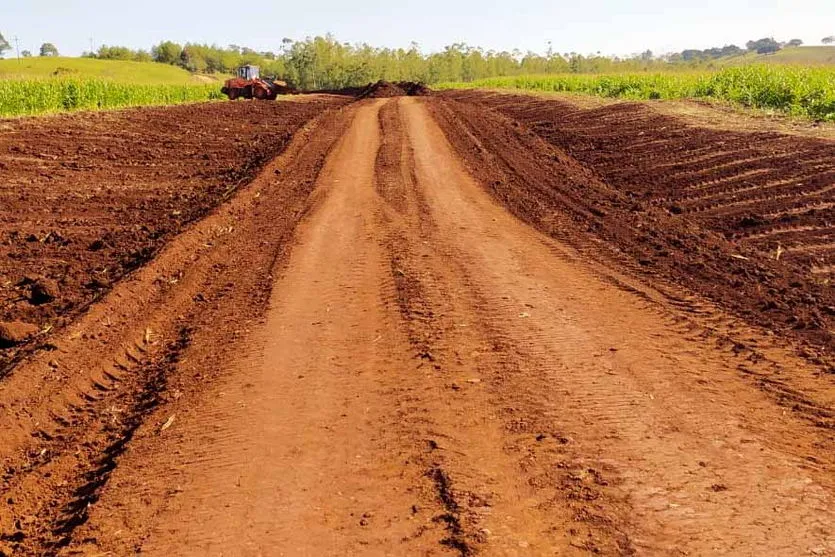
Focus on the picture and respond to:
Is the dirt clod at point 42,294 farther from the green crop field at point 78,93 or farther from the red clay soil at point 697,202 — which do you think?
the green crop field at point 78,93

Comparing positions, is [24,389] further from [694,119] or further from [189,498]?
[694,119]

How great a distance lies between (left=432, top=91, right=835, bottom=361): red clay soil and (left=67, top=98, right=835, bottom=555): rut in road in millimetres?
1157

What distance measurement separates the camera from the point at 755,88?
26594 mm

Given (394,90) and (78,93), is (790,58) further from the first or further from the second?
(78,93)

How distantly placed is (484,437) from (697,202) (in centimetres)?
871

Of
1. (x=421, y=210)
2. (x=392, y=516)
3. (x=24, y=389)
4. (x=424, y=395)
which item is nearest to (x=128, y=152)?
(x=421, y=210)

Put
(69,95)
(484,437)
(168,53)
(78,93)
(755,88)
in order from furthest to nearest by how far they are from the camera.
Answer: (168,53)
(78,93)
(69,95)
(755,88)
(484,437)

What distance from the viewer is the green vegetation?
2267 cm

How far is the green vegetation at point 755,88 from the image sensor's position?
2267 cm

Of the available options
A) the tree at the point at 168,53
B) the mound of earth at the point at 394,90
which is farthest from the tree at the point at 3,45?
the mound of earth at the point at 394,90

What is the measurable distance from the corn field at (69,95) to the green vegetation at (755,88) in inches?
901

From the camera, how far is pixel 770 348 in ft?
20.7

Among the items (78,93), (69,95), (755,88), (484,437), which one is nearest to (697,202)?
(484,437)

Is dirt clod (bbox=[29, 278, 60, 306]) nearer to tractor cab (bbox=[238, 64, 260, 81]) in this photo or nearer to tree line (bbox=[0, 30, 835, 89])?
tractor cab (bbox=[238, 64, 260, 81])
